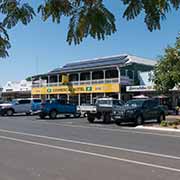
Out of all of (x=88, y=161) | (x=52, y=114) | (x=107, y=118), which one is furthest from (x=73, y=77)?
(x=88, y=161)

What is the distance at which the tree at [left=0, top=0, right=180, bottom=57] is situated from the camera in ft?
9.76

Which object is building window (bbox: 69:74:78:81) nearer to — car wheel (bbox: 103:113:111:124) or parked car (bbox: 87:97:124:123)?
parked car (bbox: 87:97:124:123)

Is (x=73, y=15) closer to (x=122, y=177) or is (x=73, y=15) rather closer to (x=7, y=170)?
(x=122, y=177)

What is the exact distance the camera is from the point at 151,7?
2.95 meters

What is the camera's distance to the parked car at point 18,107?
4367 cm

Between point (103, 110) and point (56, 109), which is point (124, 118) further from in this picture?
point (56, 109)

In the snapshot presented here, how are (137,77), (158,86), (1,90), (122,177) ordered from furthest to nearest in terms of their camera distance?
(1,90), (137,77), (158,86), (122,177)

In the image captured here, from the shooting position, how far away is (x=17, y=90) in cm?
7038

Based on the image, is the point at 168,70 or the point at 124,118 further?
the point at 168,70

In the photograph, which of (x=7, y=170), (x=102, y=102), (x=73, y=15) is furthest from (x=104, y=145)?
(x=102, y=102)

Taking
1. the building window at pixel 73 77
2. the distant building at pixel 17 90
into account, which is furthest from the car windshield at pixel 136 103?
the distant building at pixel 17 90

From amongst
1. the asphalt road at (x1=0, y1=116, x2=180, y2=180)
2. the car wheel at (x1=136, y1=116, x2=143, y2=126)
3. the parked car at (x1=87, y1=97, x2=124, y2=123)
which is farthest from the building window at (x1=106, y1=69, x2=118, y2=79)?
the asphalt road at (x1=0, y1=116, x2=180, y2=180)

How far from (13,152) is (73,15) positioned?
10116 mm

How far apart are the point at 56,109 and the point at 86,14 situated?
3551 cm
